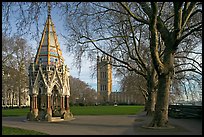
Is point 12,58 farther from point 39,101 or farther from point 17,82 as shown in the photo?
point 39,101

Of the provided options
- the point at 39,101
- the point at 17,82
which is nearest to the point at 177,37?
the point at 39,101

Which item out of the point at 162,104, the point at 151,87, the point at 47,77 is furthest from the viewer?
the point at 151,87

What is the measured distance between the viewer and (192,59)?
2408 centimetres

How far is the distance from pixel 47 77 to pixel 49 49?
2.63m

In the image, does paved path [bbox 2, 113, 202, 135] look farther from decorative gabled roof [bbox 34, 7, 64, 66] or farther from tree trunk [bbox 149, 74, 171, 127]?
decorative gabled roof [bbox 34, 7, 64, 66]

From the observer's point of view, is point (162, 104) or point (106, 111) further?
point (106, 111)

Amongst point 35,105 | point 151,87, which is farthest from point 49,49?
point 151,87

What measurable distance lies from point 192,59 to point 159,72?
9.57m

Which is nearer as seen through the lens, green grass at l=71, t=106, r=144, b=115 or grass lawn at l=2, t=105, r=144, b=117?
grass lawn at l=2, t=105, r=144, b=117

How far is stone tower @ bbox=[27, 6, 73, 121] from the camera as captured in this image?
996 inches

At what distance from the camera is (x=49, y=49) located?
2611 cm

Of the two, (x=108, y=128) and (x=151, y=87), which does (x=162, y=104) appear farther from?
(x=151, y=87)

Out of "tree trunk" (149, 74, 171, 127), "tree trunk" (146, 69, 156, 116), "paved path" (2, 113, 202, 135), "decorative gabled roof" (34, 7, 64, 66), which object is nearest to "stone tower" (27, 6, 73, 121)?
"decorative gabled roof" (34, 7, 64, 66)

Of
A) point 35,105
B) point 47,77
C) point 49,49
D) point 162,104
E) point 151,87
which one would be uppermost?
point 49,49
